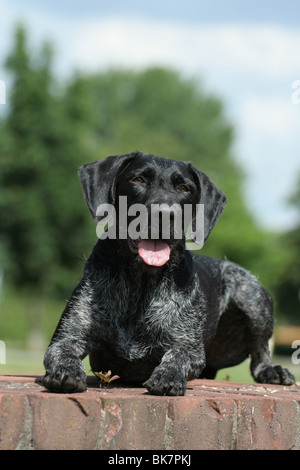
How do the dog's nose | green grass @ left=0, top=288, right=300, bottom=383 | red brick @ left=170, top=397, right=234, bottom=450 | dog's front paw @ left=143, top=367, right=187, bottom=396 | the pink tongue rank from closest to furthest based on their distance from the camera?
red brick @ left=170, top=397, right=234, bottom=450 < dog's front paw @ left=143, top=367, right=187, bottom=396 < the dog's nose < the pink tongue < green grass @ left=0, top=288, right=300, bottom=383

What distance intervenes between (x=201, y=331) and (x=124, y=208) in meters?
1.10

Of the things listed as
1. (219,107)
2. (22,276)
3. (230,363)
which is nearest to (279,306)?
(219,107)

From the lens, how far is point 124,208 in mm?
4961

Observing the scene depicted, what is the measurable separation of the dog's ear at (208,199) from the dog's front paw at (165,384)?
119 centimetres

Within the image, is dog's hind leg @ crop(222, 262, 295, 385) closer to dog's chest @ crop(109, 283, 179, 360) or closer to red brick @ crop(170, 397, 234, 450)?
dog's chest @ crop(109, 283, 179, 360)

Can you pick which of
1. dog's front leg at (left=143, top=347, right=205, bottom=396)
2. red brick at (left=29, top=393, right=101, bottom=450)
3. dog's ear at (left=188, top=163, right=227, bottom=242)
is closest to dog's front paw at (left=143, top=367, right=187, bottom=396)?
dog's front leg at (left=143, top=347, right=205, bottom=396)

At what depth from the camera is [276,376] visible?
6082 millimetres

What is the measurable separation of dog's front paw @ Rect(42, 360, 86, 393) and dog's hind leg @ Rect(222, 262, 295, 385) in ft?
7.77

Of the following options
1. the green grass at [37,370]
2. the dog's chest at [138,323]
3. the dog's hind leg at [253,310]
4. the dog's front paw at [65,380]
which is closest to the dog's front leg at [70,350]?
the dog's front paw at [65,380]

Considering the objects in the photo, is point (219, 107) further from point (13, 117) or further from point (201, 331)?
point (201, 331)

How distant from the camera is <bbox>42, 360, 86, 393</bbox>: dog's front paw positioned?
4168mm

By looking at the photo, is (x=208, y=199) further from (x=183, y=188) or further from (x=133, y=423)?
(x=133, y=423)

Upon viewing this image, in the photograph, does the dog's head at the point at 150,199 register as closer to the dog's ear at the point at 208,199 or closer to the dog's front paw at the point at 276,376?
the dog's ear at the point at 208,199

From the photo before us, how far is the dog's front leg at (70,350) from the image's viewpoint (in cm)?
420
